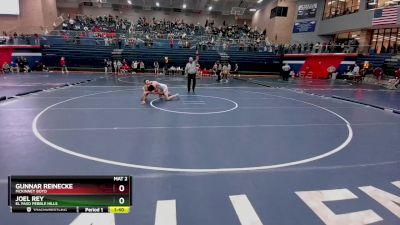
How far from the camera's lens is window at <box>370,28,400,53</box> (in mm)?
26398

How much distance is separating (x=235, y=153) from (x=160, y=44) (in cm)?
2542

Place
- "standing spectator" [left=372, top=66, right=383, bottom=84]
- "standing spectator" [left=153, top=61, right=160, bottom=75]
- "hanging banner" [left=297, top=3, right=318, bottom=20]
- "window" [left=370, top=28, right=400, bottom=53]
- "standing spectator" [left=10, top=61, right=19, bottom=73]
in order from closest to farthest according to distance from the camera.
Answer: "standing spectator" [left=372, top=66, right=383, bottom=84], "standing spectator" [left=10, top=61, right=19, bottom=73], "window" [left=370, top=28, right=400, bottom=53], "standing spectator" [left=153, top=61, right=160, bottom=75], "hanging banner" [left=297, top=3, right=318, bottom=20]

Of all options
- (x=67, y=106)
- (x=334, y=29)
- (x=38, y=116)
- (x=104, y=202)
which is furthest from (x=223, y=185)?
(x=334, y=29)

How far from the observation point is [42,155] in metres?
4.75

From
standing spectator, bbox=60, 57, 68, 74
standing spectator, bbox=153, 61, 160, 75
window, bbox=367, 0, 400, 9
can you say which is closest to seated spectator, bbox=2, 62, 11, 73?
standing spectator, bbox=60, 57, 68, 74

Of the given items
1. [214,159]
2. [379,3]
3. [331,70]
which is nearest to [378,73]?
[331,70]

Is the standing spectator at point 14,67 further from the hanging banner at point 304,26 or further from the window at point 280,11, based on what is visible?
the hanging banner at point 304,26

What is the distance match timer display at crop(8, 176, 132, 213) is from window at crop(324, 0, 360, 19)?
33102mm

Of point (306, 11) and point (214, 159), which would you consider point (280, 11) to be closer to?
point (306, 11)

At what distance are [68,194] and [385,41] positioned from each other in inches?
1306

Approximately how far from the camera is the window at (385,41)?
86.6 ft

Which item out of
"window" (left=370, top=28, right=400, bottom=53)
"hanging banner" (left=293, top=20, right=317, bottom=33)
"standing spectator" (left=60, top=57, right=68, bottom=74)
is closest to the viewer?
"standing spectator" (left=60, top=57, right=68, bottom=74)

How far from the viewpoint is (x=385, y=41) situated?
91.6 ft

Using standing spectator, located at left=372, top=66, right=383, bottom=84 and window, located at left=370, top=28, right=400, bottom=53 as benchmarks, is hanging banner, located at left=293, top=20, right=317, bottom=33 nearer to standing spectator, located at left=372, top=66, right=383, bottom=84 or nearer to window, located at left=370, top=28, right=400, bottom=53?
window, located at left=370, top=28, right=400, bottom=53
